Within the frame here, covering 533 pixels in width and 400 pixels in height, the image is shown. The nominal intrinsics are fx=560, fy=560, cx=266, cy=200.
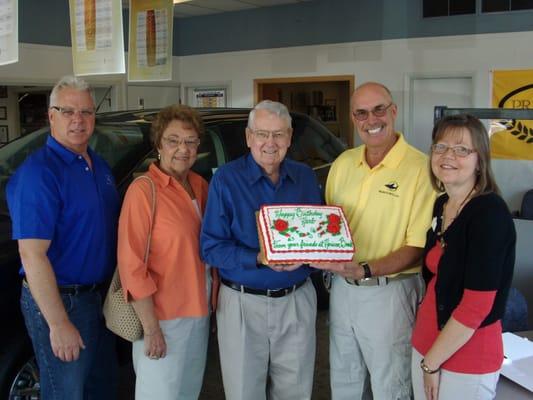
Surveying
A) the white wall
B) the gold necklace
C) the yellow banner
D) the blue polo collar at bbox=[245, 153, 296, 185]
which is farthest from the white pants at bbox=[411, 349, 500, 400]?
the white wall

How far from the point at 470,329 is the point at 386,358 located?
0.50 meters

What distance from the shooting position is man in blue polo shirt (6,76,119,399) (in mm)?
1875

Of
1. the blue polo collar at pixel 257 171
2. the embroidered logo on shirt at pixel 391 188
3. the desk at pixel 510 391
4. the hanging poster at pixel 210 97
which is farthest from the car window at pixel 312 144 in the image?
the hanging poster at pixel 210 97

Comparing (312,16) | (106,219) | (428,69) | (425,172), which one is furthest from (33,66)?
(425,172)

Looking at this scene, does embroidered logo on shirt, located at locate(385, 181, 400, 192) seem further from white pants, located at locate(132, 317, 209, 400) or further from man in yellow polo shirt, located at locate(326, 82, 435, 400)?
white pants, located at locate(132, 317, 209, 400)

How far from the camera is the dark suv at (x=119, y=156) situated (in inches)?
91.4

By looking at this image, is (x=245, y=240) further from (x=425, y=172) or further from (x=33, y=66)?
(x=33, y=66)

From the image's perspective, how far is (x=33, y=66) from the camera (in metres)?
6.68

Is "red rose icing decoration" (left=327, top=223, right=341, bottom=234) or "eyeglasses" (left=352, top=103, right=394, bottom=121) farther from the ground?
Answer: "eyeglasses" (left=352, top=103, right=394, bottom=121)

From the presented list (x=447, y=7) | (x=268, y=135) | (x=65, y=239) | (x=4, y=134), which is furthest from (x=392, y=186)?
(x=4, y=134)

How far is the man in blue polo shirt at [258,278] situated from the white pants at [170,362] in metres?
0.12

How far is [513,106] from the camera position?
6449 mm

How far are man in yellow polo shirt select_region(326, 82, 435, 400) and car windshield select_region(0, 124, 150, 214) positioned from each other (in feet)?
4.29

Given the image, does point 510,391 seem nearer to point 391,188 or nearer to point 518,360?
point 518,360
